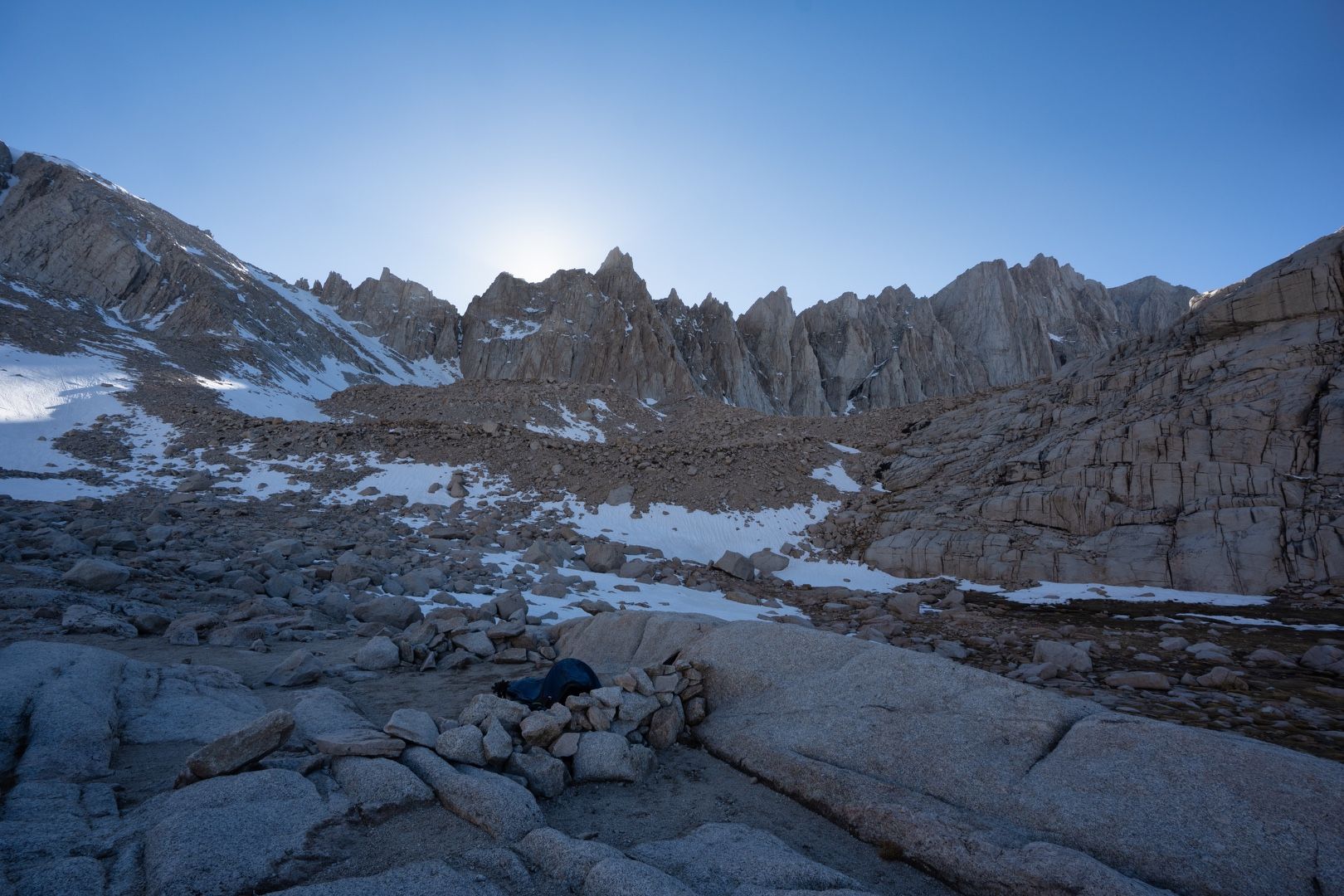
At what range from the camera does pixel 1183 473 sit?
768 inches

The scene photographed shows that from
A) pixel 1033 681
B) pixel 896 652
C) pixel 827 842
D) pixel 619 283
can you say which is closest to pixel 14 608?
pixel 827 842

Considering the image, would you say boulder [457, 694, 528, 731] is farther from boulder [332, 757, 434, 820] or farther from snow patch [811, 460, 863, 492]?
snow patch [811, 460, 863, 492]

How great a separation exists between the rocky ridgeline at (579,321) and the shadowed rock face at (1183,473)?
48544 mm

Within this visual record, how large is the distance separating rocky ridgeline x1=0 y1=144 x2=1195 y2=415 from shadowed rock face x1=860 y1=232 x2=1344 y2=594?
48544mm

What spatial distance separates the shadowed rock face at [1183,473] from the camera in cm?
1730

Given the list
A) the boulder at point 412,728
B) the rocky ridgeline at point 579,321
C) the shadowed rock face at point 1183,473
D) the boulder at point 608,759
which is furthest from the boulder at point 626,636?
the rocky ridgeline at point 579,321

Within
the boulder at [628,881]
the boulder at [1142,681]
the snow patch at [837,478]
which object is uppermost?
the snow patch at [837,478]

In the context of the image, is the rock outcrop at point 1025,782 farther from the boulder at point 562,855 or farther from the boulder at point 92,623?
the boulder at point 92,623

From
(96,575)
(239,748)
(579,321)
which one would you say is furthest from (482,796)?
(579,321)

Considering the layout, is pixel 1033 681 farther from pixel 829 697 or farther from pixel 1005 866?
pixel 1005 866

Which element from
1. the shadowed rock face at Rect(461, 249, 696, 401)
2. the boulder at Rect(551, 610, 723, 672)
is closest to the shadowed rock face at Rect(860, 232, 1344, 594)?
the boulder at Rect(551, 610, 723, 672)

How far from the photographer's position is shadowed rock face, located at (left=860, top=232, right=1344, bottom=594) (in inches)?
681

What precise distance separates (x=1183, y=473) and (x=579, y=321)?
275 feet

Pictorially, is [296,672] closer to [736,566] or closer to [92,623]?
[92,623]
